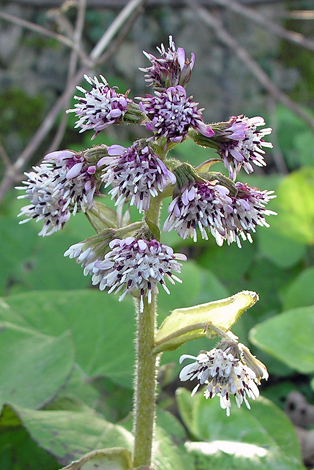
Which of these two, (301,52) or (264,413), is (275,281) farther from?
(301,52)

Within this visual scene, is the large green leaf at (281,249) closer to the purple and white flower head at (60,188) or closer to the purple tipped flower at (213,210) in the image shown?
the purple tipped flower at (213,210)

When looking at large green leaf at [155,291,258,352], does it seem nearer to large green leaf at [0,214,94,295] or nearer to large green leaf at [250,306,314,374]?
large green leaf at [250,306,314,374]

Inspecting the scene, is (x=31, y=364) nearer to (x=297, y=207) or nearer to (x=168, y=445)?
(x=168, y=445)

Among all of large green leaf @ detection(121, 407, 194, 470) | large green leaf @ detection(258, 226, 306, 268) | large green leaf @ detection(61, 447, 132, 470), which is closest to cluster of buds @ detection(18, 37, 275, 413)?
large green leaf @ detection(61, 447, 132, 470)

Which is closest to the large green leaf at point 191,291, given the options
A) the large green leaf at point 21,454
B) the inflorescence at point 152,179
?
the large green leaf at point 21,454

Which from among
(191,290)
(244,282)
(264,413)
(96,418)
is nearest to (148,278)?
(96,418)

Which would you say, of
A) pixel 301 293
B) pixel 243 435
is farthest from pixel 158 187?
pixel 301 293
